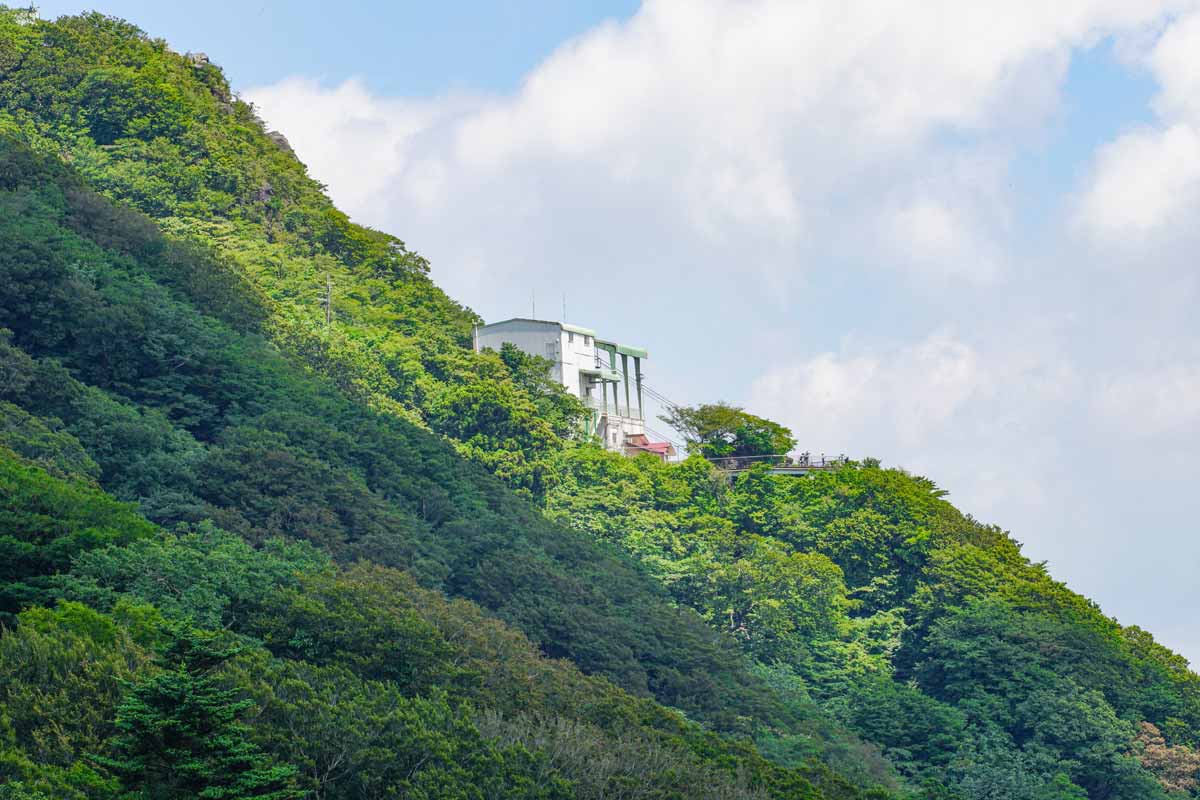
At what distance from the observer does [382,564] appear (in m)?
40.2

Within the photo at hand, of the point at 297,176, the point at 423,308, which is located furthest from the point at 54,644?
the point at 297,176

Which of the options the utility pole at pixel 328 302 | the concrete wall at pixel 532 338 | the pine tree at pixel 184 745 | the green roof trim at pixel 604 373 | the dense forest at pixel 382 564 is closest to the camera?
the pine tree at pixel 184 745

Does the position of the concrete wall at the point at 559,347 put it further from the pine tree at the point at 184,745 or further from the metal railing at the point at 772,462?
the pine tree at the point at 184,745

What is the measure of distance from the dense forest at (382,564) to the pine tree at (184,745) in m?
0.06

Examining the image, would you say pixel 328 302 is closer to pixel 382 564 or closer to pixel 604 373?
pixel 604 373

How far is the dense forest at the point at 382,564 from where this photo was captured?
976 inches

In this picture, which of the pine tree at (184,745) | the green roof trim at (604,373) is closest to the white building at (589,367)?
the green roof trim at (604,373)

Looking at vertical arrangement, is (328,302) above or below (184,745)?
above

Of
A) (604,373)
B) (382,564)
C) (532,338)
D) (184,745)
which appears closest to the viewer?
(184,745)

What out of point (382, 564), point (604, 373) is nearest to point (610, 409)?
point (604, 373)

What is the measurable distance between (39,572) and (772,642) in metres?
30.8

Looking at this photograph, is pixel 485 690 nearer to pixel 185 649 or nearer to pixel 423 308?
pixel 185 649

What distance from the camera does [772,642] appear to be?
5581 cm

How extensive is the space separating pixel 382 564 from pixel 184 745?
19.5 metres
